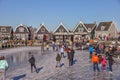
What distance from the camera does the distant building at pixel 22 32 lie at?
8962cm

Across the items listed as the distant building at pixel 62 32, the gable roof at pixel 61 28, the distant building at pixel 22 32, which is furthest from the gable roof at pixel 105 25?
the distant building at pixel 22 32

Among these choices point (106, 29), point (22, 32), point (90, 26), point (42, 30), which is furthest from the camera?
Answer: point (22, 32)

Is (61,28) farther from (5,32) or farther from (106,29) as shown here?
(5,32)

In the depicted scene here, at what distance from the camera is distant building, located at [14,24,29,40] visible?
8962 centimetres

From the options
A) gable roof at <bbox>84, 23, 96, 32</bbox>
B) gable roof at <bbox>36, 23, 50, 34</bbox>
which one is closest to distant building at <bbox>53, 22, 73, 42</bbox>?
gable roof at <bbox>36, 23, 50, 34</bbox>

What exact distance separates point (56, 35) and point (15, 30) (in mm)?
12957

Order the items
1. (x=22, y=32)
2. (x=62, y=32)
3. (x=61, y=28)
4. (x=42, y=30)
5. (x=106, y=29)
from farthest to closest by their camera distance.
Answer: (x=22, y=32)
(x=42, y=30)
(x=106, y=29)
(x=61, y=28)
(x=62, y=32)

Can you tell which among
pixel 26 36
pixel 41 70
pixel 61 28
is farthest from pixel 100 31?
pixel 41 70

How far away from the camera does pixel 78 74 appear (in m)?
26.5

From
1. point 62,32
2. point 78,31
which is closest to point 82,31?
point 78,31

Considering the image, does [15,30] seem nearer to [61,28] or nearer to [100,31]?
[61,28]

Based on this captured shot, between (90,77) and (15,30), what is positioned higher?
(15,30)

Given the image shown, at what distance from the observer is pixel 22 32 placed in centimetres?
9006

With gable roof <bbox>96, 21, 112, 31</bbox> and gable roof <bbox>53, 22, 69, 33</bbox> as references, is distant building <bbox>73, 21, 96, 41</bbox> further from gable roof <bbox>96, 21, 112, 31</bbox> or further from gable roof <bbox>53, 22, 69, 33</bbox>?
gable roof <bbox>53, 22, 69, 33</bbox>
